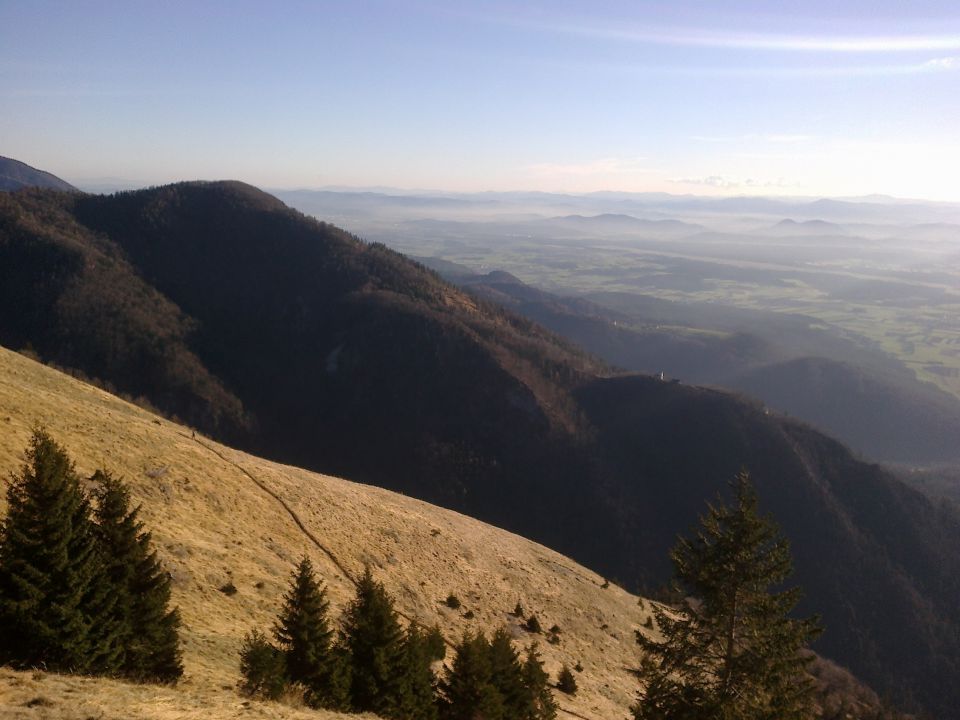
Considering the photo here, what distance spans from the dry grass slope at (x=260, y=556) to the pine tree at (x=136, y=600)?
3.21 ft

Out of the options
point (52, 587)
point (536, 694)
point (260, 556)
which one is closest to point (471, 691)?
point (536, 694)

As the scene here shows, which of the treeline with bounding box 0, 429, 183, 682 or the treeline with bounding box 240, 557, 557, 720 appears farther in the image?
the treeline with bounding box 240, 557, 557, 720

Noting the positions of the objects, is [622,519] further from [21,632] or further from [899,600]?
[21,632]

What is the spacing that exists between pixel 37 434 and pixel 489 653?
16.8 metres

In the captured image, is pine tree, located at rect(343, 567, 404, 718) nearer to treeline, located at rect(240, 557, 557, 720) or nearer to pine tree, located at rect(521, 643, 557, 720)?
treeline, located at rect(240, 557, 557, 720)

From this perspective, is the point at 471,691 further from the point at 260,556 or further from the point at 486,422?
the point at 486,422

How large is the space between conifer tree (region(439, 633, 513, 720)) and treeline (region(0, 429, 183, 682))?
9.10m

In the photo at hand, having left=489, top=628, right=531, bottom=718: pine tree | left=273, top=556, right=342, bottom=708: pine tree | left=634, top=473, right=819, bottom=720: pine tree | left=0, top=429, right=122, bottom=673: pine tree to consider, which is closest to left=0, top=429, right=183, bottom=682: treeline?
left=0, top=429, right=122, bottom=673: pine tree

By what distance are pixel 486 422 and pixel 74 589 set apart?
5369 inches

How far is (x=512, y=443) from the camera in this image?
146 meters

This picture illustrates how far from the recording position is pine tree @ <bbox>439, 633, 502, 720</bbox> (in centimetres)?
1983

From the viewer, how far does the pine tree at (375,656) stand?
18.3m

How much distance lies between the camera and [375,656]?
18500 mm

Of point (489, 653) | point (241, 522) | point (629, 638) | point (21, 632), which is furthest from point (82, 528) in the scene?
point (629, 638)
